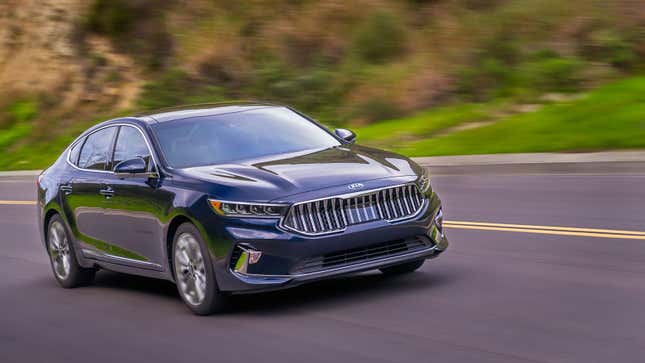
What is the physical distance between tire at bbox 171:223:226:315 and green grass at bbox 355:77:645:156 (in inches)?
365

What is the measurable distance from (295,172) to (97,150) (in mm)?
2770

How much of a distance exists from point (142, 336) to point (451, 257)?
304 cm

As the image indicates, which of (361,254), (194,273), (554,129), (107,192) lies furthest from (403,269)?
(554,129)

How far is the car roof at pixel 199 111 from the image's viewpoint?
948cm

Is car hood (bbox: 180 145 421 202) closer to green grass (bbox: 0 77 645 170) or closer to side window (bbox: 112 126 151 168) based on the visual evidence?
side window (bbox: 112 126 151 168)

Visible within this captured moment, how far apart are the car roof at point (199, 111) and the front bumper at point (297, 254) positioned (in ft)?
6.59

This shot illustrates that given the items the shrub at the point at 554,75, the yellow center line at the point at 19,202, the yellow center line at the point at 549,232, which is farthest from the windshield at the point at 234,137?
the shrub at the point at 554,75

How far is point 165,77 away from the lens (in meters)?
29.7

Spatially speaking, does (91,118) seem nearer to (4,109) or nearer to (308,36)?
(4,109)

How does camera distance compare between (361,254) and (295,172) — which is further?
(295,172)

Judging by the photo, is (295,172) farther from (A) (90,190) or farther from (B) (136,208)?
(A) (90,190)

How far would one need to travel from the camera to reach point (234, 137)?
30.0 feet

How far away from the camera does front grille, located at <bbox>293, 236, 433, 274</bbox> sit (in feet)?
25.4

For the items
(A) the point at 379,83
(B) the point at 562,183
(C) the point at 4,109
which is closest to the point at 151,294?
(B) the point at 562,183
